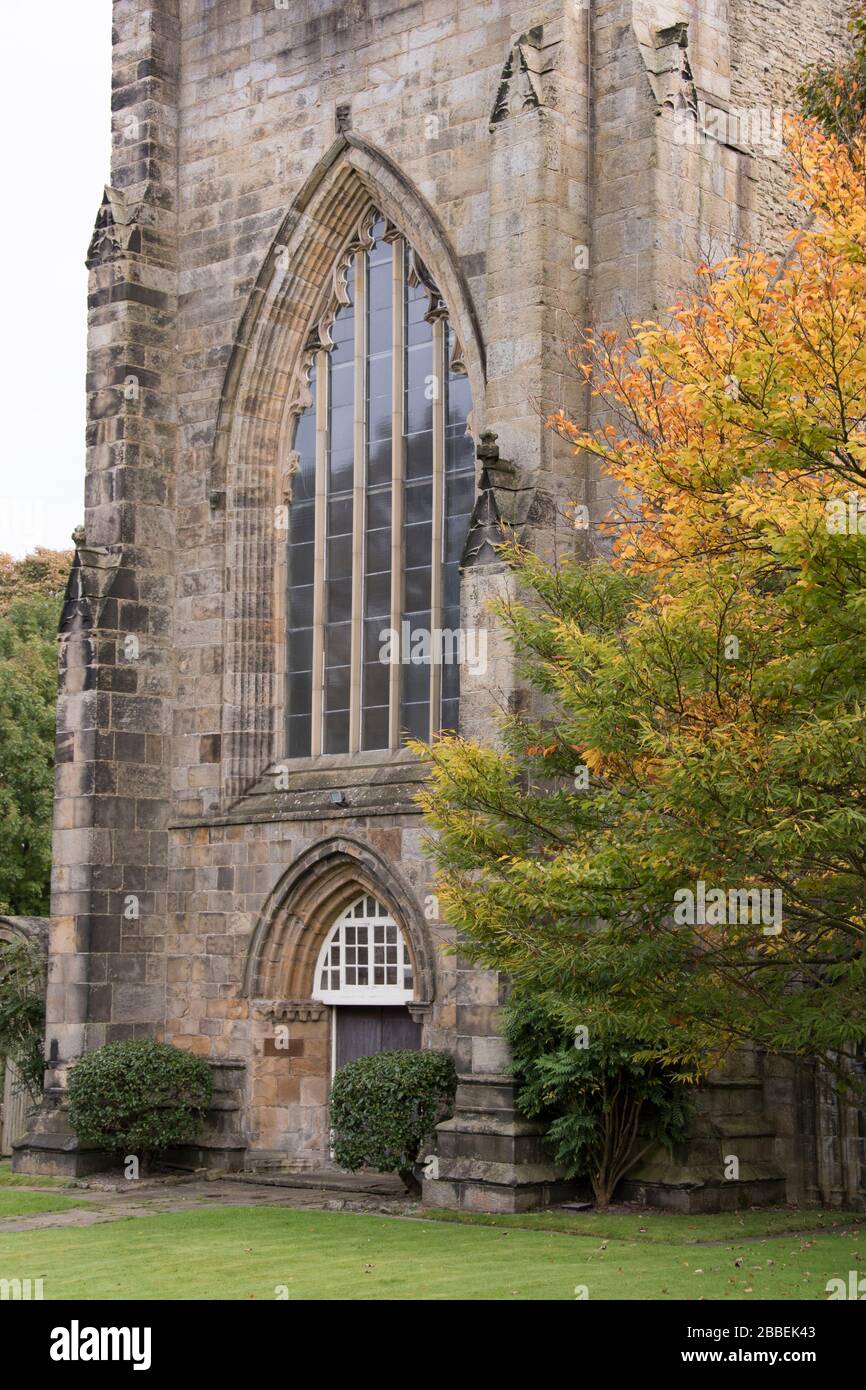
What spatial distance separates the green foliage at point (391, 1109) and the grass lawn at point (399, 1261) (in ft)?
2.80

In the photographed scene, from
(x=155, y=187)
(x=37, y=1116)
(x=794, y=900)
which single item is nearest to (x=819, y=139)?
(x=794, y=900)

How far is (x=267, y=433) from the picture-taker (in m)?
23.2

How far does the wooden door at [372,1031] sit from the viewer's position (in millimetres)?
21141

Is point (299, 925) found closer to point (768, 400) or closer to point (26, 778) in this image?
point (768, 400)

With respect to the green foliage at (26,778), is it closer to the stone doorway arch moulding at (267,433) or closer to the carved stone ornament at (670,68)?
the stone doorway arch moulding at (267,433)

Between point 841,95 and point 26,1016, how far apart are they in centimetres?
1413

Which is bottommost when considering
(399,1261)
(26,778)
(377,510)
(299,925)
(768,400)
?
(399,1261)

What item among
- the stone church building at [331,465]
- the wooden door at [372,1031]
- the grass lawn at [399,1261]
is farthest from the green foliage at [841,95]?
the wooden door at [372,1031]

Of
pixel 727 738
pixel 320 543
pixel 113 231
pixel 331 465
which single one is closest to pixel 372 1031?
pixel 320 543

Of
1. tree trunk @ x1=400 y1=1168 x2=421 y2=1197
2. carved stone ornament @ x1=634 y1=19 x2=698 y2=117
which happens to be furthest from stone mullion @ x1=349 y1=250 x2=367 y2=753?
tree trunk @ x1=400 y1=1168 x2=421 y2=1197

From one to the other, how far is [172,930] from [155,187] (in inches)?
357

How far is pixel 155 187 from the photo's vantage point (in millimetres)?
24141
